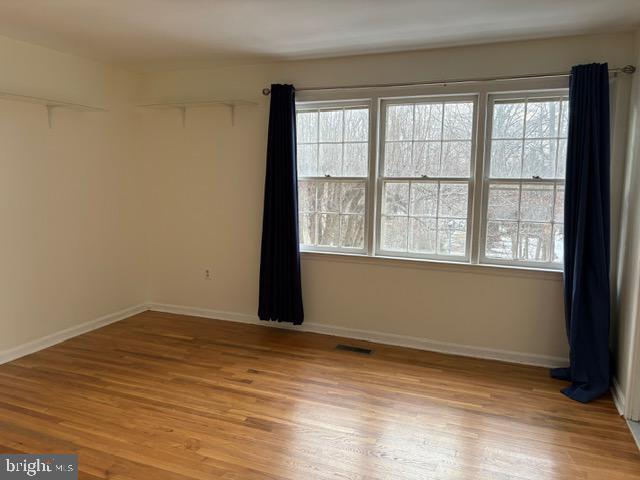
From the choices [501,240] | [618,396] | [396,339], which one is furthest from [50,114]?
[618,396]

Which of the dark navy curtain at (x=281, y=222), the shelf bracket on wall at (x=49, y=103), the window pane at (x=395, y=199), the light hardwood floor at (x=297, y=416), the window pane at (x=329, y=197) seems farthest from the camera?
the window pane at (x=329, y=197)

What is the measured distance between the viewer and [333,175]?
4.21 m

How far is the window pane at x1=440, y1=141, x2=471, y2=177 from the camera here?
377 cm

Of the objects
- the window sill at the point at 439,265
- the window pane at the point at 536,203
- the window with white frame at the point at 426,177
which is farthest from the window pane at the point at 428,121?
the window sill at the point at 439,265

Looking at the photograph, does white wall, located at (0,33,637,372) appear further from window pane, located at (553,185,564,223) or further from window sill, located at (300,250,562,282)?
window pane, located at (553,185,564,223)

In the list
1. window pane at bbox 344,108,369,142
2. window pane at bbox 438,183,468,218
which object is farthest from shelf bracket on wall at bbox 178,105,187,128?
window pane at bbox 438,183,468,218

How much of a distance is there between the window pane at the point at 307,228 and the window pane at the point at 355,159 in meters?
0.53

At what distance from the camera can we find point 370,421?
9.10ft

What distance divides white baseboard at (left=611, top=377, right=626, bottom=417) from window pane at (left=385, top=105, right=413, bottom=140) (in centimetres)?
236

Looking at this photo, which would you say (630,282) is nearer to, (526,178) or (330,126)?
(526,178)

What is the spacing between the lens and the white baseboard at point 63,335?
11.9ft

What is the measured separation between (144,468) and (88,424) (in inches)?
24.3

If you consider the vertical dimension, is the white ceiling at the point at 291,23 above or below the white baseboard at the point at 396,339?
above

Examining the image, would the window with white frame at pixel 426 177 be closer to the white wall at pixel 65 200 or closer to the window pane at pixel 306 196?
the window pane at pixel 306 196
